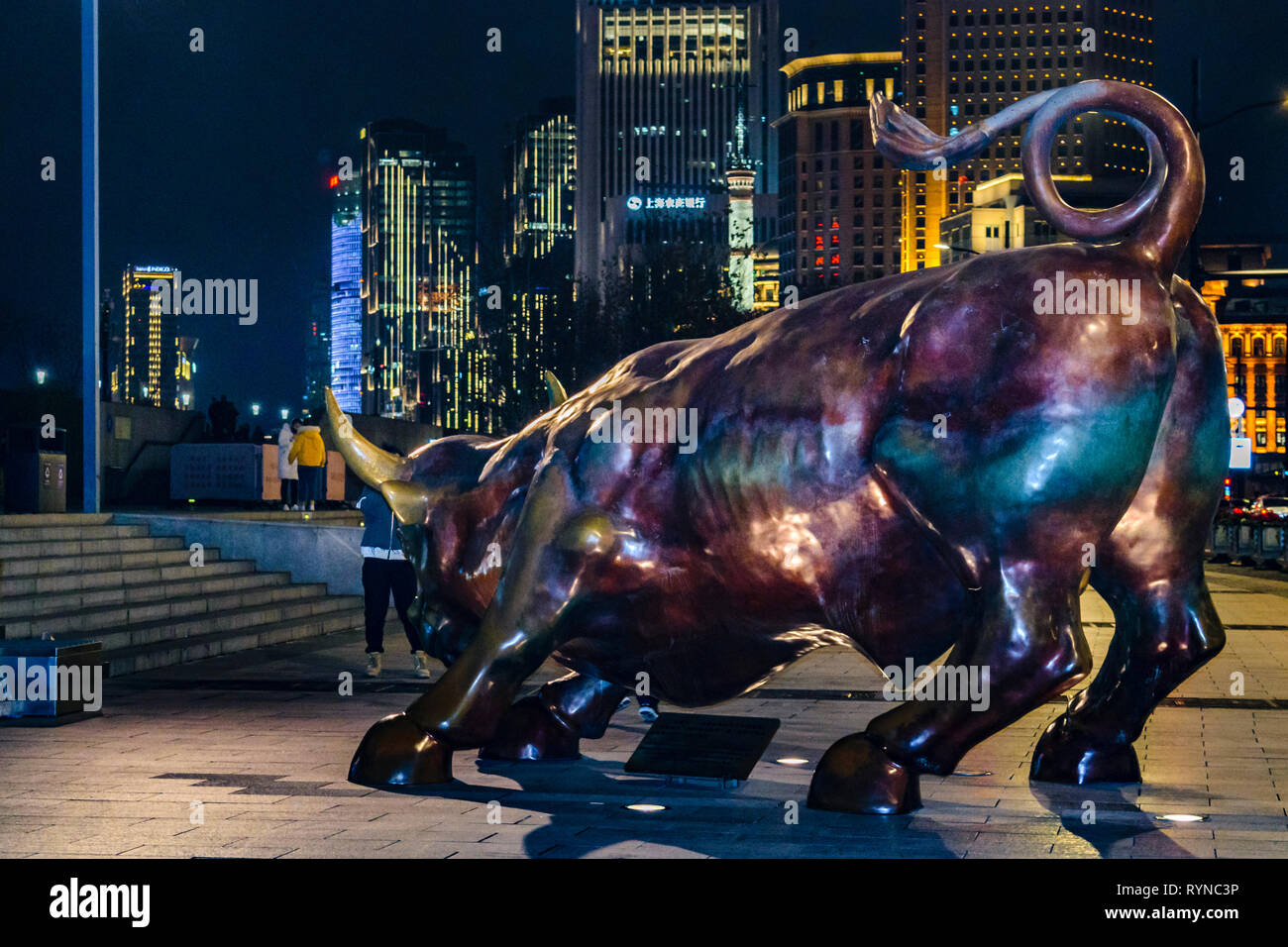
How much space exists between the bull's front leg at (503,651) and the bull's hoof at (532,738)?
3.02ft

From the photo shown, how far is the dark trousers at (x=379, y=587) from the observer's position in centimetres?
1291

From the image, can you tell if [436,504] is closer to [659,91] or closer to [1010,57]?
[1010,57]

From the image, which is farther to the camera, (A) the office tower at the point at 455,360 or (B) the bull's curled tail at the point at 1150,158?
(A) the office tower at the point at 455,360

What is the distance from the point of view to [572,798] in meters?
6.91

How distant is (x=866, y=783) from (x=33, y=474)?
16.8 metres

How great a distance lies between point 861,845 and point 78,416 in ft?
80.8

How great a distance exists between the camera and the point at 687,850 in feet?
18.8

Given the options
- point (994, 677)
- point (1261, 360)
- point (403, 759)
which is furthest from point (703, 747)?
point (1261, 360)

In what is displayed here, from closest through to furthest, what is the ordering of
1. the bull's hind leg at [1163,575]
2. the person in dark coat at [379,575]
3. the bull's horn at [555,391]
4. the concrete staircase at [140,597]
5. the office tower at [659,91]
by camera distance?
the bull's hind leg at [1163,575] < the bull's horn at [555,391] < the person in dark coat at [379,575] < the concrete staircase at [140,597] < the office tower at [659,91]

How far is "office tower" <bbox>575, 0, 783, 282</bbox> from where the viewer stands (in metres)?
188
